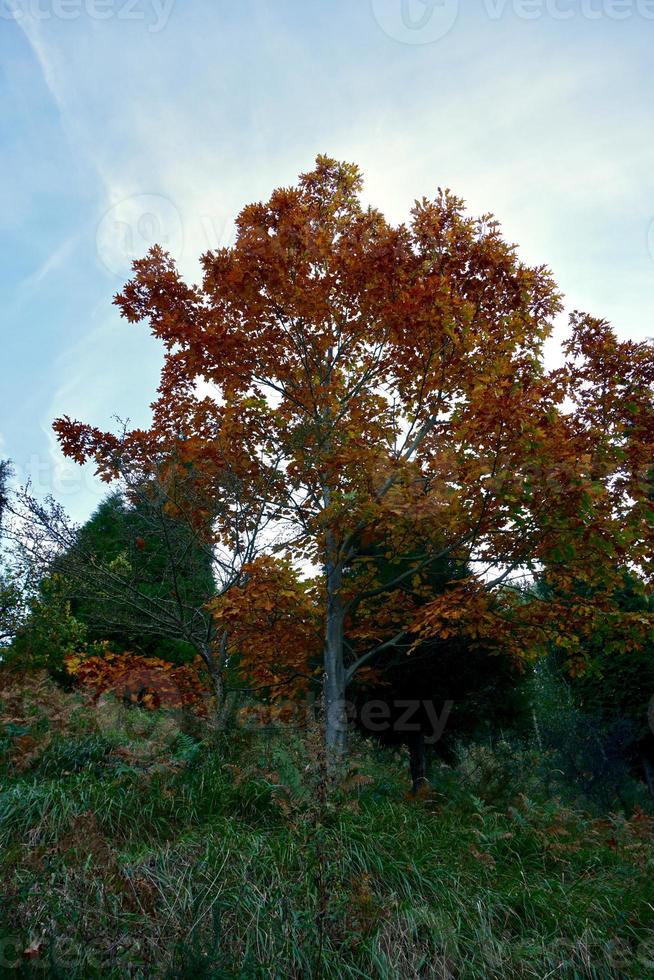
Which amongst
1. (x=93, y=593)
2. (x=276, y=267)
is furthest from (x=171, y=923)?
(x=276, y=267)

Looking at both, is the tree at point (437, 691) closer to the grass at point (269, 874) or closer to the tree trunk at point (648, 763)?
the grass at point (269, 874)

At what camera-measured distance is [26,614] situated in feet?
52.2

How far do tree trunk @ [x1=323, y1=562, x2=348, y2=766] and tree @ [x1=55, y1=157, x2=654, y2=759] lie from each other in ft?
0.09

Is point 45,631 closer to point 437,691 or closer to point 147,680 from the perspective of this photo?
point 147,680

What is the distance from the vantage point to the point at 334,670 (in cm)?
818

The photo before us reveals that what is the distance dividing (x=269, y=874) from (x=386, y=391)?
5946 mm

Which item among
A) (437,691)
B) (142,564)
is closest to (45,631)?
(142,564)

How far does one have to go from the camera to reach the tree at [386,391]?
691 centimetres

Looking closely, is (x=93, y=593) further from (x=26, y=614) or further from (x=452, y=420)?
(x=26, y=614)

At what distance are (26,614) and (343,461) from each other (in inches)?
467

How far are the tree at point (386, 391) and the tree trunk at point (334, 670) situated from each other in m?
0.03

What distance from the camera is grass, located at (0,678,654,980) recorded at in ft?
11.7

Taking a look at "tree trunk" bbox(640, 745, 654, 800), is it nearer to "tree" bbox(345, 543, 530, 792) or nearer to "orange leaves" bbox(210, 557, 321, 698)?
"tree" bbox(345, 543, 530, 792)

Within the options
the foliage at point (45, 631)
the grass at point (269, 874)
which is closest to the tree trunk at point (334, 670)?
the grass at point (269, 874)
